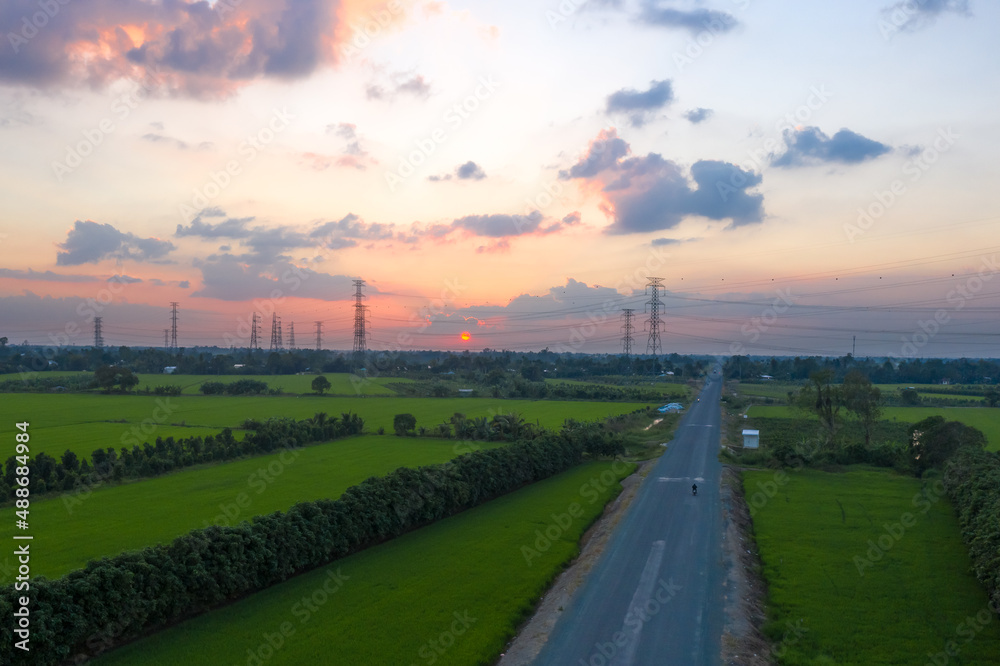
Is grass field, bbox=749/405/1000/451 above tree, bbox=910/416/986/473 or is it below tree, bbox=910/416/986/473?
below

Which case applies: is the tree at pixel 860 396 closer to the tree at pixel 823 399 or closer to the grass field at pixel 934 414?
the tree at pixel 823 399

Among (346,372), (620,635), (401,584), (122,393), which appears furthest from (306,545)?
(346,372)

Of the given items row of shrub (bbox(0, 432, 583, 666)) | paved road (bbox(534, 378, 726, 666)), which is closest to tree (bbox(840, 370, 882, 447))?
paved road (bbox(534, 378, 726, 666))

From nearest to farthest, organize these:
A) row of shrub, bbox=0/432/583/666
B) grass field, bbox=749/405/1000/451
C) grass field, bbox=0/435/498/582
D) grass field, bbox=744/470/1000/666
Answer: row of shrub, bbox=0/432/583/666 < grass field, bbox=744/470/1000/666 < grass field, bbox=0/435/498/582 < grass field, bbox=749/405/1000/451

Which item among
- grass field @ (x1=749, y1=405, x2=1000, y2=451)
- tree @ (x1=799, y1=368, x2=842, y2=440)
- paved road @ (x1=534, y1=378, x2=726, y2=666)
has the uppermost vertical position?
tree @ (x1=799, y1=368, x2=842, y2=440)

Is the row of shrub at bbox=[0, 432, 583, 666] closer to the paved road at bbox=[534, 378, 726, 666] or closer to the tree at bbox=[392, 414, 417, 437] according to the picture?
the paved road at bbox=[534, 378, 726, 666]

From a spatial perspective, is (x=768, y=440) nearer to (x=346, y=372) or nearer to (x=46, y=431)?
(x=46, y=431)
